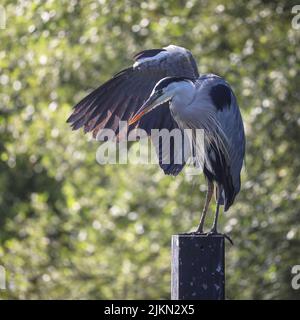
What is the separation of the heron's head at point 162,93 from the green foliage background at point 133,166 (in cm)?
224

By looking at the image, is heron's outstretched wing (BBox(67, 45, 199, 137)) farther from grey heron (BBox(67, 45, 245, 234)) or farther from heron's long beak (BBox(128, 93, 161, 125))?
heron's long beak (BBox(128, 93, 161, 125))

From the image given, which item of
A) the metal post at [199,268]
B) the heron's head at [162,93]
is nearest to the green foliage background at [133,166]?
the heron's head at [162,93]

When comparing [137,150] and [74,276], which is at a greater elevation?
[137,150]

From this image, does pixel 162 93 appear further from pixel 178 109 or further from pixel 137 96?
pixel 137 96

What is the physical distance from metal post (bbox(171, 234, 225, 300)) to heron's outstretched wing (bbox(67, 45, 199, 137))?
105cm

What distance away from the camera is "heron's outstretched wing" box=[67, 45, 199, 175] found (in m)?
4.11

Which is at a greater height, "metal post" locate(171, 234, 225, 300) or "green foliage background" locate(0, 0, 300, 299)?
"green foliage background" locate(0, 0, 300, 299)

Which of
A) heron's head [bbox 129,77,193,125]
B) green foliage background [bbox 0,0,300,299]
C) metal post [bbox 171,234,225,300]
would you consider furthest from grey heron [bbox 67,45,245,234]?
green foliage background [bbox 0,0,300,299]
